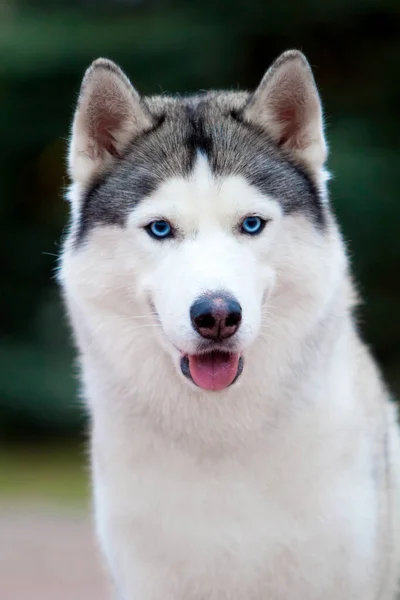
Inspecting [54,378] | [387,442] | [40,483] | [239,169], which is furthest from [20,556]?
[239,169]

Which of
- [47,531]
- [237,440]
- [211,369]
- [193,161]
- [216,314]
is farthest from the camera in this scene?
[47,531]

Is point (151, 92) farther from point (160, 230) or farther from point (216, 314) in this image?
point (216, 314)

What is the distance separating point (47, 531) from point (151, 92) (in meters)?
5.33

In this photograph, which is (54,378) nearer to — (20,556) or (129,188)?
(20,556)

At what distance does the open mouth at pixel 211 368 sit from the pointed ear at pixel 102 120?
0.97m

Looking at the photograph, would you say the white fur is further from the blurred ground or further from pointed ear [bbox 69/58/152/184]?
the blurred ground

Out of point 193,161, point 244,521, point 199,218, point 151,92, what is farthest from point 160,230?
point 151,92

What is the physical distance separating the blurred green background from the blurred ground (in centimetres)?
73

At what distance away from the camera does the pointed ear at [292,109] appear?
13.5 feet

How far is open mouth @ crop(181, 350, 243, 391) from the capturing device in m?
3.84

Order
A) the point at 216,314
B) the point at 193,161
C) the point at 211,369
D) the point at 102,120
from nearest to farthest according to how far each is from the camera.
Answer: the point at 216,314
the point at 211,369
the point at 193,161
the point at 102,120

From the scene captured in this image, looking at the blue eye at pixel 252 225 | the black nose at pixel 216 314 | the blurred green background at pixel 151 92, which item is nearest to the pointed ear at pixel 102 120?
the blue eye at pixel 252 225

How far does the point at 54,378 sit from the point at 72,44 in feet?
13.2

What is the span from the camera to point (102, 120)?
13.9 ft
